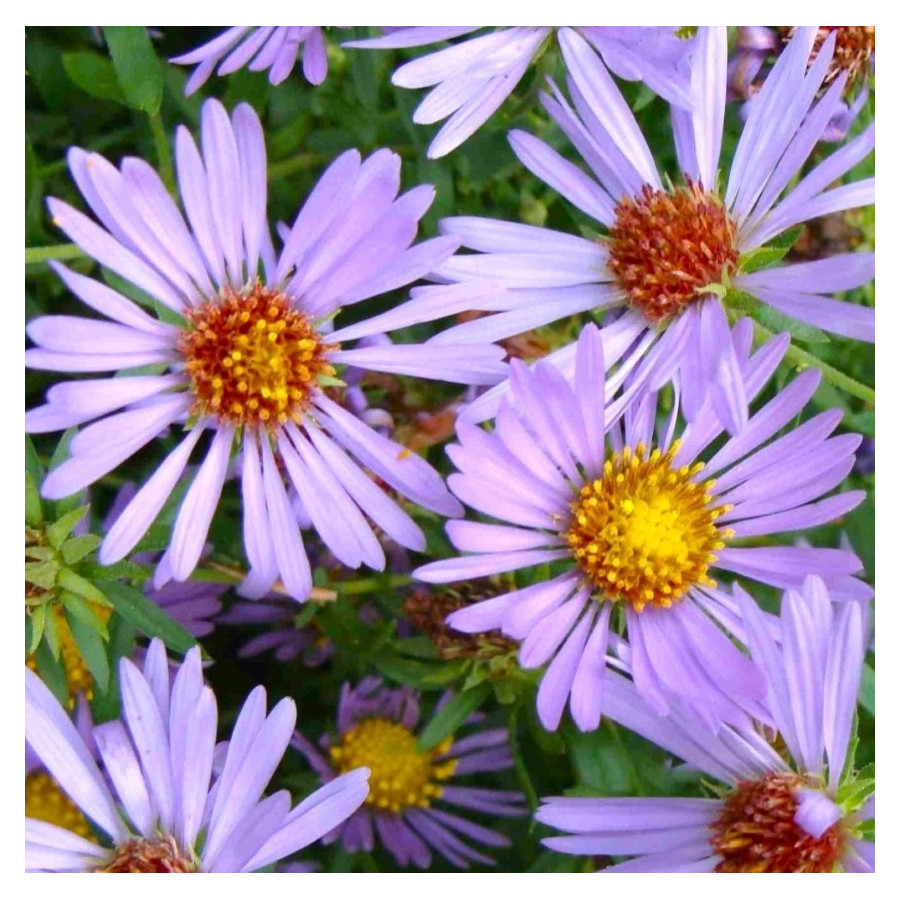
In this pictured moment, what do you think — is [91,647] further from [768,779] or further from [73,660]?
[768,779]

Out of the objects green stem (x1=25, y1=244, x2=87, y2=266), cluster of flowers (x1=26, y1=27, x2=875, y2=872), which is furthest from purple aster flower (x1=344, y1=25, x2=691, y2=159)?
green stem (x1=25, y1=244, x2=87, y2=266)

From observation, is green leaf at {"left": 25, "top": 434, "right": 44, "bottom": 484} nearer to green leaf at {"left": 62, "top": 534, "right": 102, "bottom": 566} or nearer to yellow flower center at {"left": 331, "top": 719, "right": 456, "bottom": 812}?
green leaf at {"left": 62, "top": 534, "right": 102, "bottom": 566}

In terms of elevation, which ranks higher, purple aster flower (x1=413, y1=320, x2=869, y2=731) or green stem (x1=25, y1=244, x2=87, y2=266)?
green stem (x1=25, y1=244, x2=87, y2=266)

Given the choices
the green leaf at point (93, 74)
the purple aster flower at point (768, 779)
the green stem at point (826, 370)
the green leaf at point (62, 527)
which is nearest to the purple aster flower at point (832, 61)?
the green stem at point (826, 370)

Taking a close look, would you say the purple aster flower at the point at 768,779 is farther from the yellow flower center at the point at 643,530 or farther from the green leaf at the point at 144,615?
the green leaf at the point at 144,615

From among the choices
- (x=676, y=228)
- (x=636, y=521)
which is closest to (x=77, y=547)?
(x=636, y=521)

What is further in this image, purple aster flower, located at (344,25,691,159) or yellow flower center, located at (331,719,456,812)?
yellow flower center, located at (331,719,456,812)

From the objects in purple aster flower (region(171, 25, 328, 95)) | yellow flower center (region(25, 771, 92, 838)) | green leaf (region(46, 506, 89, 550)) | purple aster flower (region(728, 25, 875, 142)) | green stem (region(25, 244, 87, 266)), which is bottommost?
yellow flower center (region(25, 771, 92, 838))

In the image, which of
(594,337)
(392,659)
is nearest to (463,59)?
(594,337)
